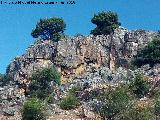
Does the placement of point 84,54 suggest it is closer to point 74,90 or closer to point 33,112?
point 74,90

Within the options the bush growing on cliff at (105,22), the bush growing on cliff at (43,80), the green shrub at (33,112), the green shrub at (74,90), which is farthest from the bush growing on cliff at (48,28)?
the green shrub at (33,112)

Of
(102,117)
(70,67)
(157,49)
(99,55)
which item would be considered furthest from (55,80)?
(102,117)

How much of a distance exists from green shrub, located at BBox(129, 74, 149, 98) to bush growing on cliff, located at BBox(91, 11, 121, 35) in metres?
49.5

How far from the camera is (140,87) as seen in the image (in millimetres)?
74375

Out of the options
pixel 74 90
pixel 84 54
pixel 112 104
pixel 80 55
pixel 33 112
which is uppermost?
pixel 84 54

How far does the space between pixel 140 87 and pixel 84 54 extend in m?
39.5

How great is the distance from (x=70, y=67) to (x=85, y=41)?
918 centimetres

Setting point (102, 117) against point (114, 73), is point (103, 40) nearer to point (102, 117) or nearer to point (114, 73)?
point (114, 73)

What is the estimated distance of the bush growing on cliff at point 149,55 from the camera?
9931 cm

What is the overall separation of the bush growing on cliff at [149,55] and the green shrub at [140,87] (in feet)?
80.1

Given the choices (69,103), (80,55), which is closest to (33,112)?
(69,103)

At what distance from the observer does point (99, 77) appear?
90.9 metres

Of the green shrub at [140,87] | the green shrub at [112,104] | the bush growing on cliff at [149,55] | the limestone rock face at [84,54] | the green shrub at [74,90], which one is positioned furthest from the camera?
the limestone rock face at [84,54]

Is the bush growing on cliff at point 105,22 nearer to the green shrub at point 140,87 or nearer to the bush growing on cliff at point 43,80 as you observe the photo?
the bush growing on cliff at point 43,80
